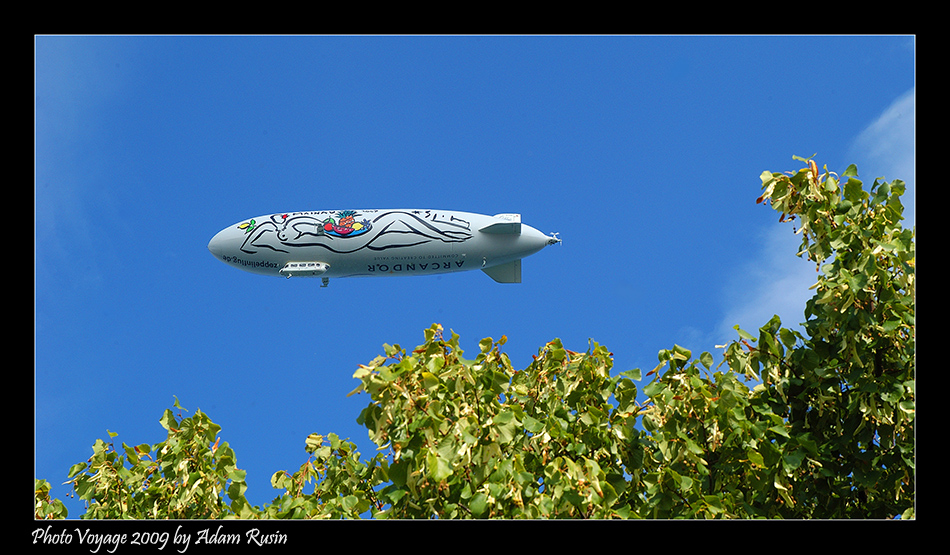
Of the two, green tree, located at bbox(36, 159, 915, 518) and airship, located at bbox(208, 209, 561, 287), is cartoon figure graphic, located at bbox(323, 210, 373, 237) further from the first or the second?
green tree, located at bbox(36, 159, 915, 518)

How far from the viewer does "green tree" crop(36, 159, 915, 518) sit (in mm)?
12438

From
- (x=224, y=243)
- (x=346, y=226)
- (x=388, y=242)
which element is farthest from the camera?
(x=224, y=243)

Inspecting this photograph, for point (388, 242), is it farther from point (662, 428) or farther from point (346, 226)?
point (662, 428)

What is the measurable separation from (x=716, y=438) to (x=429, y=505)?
545cm

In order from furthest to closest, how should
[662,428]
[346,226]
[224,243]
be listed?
1. [224,243]
2. [346,226]
3. [662,428]

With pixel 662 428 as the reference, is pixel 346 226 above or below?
above

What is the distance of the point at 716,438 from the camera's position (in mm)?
13945

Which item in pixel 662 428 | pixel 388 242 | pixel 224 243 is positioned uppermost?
pixel 224 243

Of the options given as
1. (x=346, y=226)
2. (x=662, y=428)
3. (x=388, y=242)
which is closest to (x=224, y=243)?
(x=346, y=226)

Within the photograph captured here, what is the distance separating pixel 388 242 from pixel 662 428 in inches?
733

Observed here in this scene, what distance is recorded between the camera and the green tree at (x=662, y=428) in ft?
40.8

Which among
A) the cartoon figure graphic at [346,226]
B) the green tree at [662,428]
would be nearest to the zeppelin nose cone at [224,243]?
the cartoon figure graphic at [346,226]

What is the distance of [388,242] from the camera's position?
3075 centimetres
